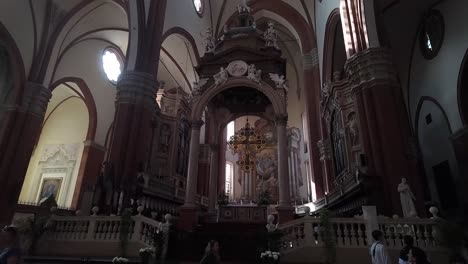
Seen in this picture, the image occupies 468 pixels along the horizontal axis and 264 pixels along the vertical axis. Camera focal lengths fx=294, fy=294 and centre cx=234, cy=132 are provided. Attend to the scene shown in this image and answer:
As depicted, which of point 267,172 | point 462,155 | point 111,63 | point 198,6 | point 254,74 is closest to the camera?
point 254,74

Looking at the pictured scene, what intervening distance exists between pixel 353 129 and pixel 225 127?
6.00 m

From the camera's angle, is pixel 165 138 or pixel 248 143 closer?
pixel 248 143

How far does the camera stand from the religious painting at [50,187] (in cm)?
1658

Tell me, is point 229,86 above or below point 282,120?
above

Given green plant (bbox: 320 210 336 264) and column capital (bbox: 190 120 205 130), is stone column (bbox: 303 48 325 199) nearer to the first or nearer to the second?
column capital (bbox: 190 120 205 130)

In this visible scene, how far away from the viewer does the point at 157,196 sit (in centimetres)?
1076

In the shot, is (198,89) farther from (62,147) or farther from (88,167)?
(62,147)

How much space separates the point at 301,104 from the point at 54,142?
17.0 meters

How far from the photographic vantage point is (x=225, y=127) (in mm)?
14016

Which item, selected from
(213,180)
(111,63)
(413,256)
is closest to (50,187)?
(111,63)

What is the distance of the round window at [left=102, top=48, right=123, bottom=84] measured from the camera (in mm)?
17781

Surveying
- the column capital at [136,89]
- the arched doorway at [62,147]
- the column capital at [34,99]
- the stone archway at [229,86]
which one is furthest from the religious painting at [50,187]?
the stone archway at [229,86]

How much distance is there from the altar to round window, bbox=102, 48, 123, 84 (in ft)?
40.3

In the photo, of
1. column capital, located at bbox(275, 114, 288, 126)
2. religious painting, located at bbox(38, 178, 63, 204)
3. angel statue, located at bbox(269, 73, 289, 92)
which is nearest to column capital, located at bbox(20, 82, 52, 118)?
religious painting, located at bbox(38, 178, 63, 204)
